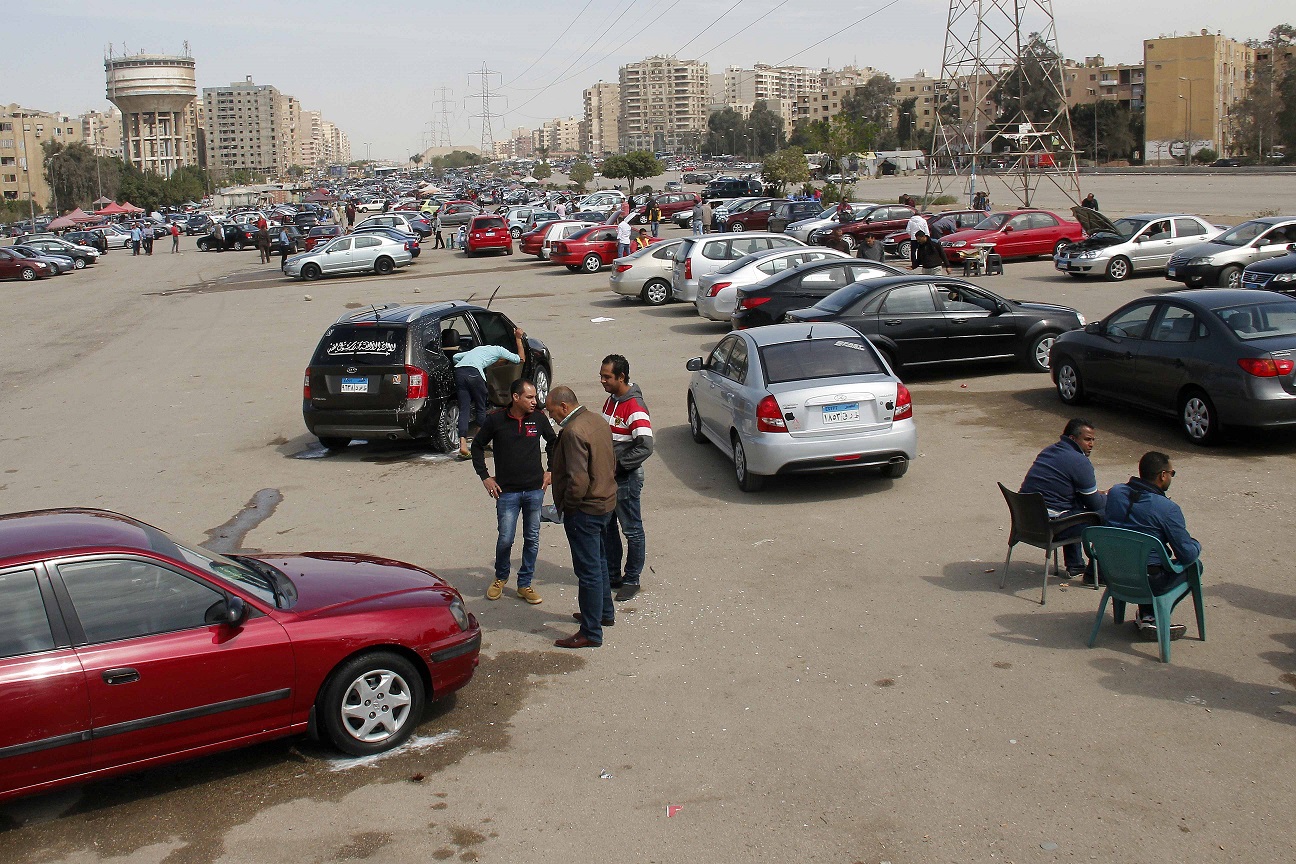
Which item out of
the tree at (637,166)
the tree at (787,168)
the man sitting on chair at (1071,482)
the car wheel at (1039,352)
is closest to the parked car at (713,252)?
the car wheel at (1039,352)

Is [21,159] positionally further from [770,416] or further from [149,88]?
[770,416]

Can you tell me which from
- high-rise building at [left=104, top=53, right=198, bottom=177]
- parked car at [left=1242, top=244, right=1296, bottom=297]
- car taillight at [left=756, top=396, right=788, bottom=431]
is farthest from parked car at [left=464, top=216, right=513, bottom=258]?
high-rise building at [left=104, top=53, right=198, bottom=177]

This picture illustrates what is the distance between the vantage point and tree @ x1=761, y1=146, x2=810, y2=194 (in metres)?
60.8

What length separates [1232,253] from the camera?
23281 mm

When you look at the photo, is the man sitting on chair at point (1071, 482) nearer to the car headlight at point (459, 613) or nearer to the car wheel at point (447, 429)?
the car headlight at point (459, 613)

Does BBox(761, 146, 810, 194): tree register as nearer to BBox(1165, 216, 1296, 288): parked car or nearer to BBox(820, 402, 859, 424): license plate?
BBox(1165, 216, 1296, 288): parked car

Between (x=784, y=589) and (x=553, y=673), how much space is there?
2078 millimetres

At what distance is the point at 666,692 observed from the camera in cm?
645

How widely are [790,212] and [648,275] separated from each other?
18.2 m

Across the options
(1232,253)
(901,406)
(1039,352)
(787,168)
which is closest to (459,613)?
(901,406)

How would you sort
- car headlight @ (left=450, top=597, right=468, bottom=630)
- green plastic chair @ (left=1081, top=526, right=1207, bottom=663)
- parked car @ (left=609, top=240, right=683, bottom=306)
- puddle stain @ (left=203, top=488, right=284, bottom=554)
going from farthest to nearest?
parked car @ (left=609, top=240, right=683, bottom=306), puddle stain @ (left=203, top=488, right=284, bottom=554), green plastic chair @ (left=1081, top=526, right=1207, bottom=663), car headlight @ (left=450, top=597, right=468, bottom=630)

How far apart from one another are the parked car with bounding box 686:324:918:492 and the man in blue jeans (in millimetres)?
3021

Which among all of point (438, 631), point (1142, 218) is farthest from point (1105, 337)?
point (1142, 218)

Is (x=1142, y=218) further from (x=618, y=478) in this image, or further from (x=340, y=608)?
(x=340, y=608)
